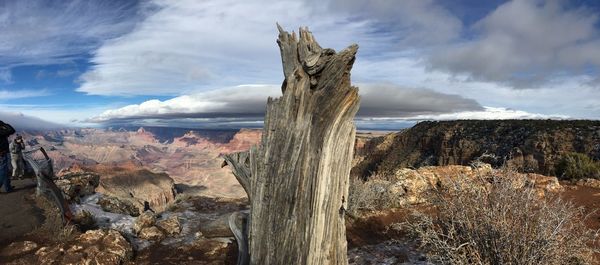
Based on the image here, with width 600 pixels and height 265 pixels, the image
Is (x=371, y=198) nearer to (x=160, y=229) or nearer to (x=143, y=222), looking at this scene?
(x=160, y=229)

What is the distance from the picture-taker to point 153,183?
453ft

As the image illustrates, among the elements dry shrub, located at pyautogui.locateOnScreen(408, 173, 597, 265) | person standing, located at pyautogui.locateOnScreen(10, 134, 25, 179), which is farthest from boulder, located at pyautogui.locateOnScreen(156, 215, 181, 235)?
dry shrub, located at pyautogui.locateOnScreen(408, 173, 597, 265)

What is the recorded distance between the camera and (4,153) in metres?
11.5

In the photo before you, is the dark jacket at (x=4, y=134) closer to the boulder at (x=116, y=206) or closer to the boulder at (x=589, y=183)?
the boulder at (x=116, y=206)

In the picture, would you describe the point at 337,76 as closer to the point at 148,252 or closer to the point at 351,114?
the point at 351,114

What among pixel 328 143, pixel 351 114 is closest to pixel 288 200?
pixel 328 143

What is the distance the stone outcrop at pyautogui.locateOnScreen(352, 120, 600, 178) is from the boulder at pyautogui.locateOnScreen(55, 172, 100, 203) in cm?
1581

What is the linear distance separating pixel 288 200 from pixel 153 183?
146 m

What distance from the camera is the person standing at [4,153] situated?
11.2 meters

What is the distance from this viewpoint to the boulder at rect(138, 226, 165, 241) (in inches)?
397

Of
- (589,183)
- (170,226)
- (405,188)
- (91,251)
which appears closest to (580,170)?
(589,183)

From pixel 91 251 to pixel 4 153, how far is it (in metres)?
6.26

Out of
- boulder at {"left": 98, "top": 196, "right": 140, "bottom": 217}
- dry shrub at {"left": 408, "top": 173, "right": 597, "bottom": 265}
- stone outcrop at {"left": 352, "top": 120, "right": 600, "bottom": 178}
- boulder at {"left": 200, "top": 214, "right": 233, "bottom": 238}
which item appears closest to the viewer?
dry shrub at {"left": 408, "top": 173, "right": 597, "bottom": 265}

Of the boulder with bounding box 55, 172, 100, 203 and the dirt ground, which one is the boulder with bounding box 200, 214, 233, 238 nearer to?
the dirt ground
